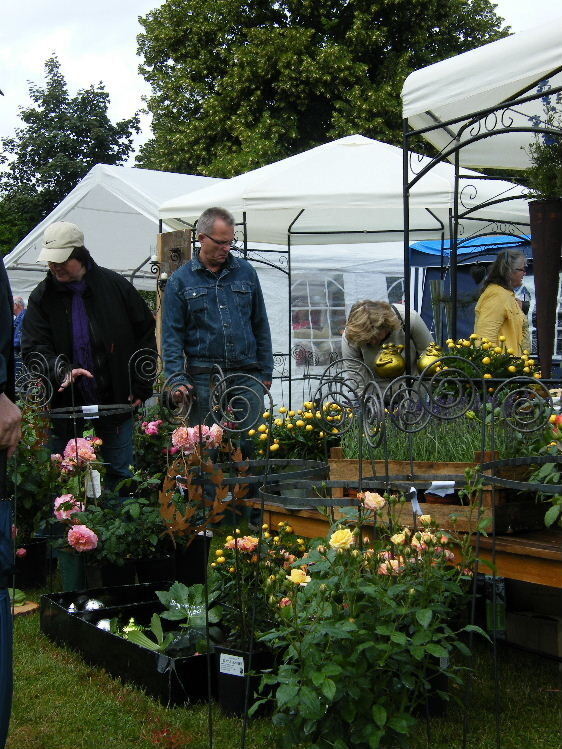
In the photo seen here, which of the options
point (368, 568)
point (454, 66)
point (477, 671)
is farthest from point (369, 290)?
point (368, 568)

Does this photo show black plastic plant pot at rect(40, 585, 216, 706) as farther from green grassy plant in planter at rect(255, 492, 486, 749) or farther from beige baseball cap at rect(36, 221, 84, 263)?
beige baseball cap at rect(36, 221, 84, 263)

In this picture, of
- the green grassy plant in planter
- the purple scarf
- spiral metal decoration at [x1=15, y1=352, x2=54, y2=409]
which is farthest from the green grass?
the purple scarf

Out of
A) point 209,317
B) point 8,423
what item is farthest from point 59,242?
point 8,423

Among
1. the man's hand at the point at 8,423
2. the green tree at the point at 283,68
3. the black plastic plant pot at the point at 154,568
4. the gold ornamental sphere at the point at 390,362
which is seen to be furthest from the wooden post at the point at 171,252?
the green tree at the point at 283,68

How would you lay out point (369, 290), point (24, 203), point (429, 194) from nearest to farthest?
point (429, 194), point (369, 290), point (24, 203)

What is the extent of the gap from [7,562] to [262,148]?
17597 mm

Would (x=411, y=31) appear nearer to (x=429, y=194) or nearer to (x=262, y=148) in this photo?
(x=262, y=148)

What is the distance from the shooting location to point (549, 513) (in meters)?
2.55

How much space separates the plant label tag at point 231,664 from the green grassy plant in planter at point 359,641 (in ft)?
1.78

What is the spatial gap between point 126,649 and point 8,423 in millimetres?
1473

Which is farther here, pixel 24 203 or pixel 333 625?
pixel 24 203

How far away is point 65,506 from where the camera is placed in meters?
4.12

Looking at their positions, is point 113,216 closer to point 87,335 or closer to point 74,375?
point 87,335

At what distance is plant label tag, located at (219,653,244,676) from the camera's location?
289 cm
